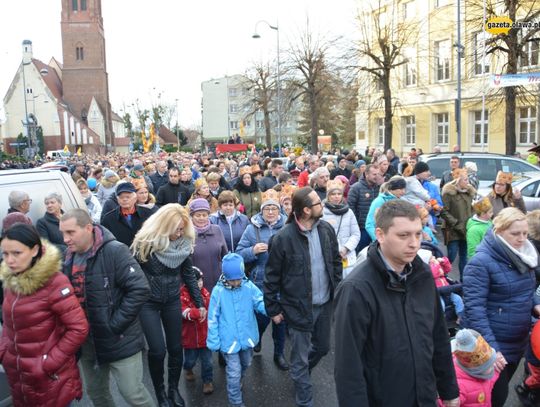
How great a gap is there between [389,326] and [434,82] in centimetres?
3685

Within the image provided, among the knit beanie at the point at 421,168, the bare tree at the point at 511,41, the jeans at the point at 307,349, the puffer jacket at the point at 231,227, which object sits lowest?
the jeans at the point at 307,349

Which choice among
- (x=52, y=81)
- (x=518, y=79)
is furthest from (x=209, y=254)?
(x=52, y=81)

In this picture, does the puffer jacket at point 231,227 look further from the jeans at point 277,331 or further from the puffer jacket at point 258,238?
the jeans at point 277,331

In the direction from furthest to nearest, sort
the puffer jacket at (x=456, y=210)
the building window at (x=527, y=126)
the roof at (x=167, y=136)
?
1. the roof at (x=167, y=136)
2. the building window at (x=527, y=126)
3. the puffer jacket at (x=456, y=210)

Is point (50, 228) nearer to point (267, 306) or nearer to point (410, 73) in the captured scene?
point (267, 306)

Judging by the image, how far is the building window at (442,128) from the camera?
36.8m

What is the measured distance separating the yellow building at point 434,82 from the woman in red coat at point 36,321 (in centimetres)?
2742

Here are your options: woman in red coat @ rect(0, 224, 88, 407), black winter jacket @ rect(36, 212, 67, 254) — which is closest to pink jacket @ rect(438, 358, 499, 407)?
woman in red coat @ rect(0, 224, 88, 407)

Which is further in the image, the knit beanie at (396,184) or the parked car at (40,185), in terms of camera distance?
the knit beanie at (396,184)

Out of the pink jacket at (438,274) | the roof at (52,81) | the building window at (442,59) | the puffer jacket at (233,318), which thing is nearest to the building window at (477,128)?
the building window at (442,59)

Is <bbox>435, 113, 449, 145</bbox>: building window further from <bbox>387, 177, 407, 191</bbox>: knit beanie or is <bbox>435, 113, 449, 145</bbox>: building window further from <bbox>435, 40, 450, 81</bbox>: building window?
<bbox>387, 177, 407, 191</bbox>: knit beanie

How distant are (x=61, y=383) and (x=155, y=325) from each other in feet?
3.62

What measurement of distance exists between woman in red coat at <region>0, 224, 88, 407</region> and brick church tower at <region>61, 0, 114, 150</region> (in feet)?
286

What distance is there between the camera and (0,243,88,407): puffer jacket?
→ 344 centimetres
